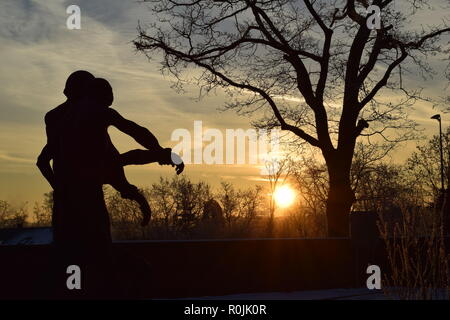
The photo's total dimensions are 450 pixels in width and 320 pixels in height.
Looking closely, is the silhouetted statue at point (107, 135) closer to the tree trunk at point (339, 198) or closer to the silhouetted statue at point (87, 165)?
the silhouetted statue at point (87, 165)

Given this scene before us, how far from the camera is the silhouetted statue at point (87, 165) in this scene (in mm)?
4648

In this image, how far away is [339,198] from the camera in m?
21.0

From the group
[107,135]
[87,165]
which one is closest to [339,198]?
[107,135]

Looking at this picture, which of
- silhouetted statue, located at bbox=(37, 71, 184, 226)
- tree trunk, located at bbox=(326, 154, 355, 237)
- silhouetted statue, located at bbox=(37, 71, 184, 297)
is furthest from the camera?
tree trunk, located at bbox=(326, 154, 355, 237)

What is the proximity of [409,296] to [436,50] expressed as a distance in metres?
16.6

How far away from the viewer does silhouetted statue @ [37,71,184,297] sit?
465 cm

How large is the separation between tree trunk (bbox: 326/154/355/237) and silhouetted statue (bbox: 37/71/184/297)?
16508mm

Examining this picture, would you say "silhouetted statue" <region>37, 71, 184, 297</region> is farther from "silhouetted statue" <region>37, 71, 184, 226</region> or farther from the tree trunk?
the tree trunk

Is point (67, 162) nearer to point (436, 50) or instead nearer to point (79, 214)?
point (79, 214)

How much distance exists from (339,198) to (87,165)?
666 inches

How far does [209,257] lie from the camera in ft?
46.5

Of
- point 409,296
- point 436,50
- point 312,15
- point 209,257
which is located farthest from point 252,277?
point 436,50

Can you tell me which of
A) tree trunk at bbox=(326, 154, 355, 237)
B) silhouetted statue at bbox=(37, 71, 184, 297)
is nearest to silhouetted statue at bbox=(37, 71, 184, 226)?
silhouetted statue at bbox=(37, 71, 184, 297)
